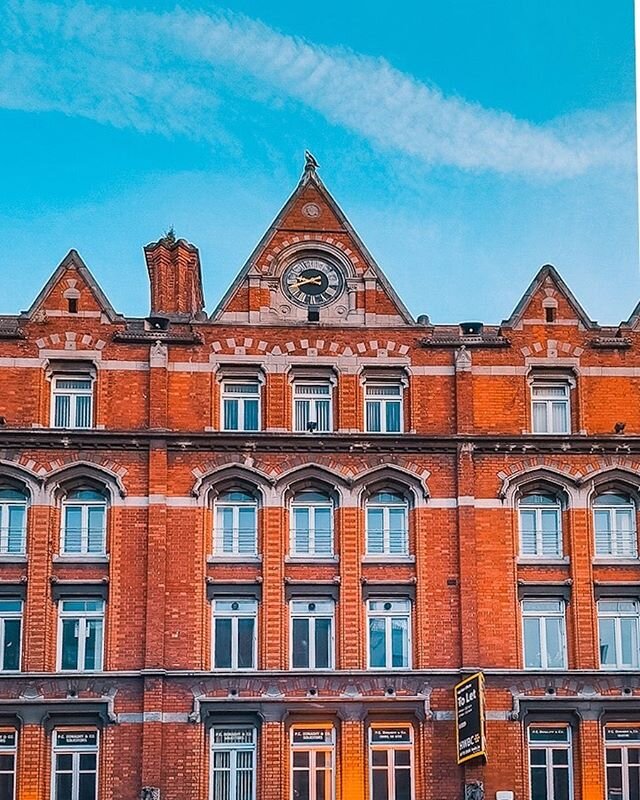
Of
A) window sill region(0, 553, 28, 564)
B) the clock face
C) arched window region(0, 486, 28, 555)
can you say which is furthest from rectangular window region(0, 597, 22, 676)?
the clock face

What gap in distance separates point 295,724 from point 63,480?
901cm

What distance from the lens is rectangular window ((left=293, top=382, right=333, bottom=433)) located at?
4272cm

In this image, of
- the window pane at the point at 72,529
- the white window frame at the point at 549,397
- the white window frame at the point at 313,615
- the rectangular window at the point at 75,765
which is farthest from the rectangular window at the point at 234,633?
the white window frame at the point at 549,397

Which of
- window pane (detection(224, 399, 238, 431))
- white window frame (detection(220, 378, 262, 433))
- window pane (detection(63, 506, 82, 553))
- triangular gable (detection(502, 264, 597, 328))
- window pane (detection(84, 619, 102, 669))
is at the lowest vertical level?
window pane (detection(84, 619, 102, 669))

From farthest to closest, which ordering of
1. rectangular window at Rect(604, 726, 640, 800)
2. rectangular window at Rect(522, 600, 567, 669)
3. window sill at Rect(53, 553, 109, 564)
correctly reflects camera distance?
rectangular window at Rect(522, 600, 567, 669), window sill at Rect(53, 553, 109, 564), rectangular window at Rect(604, 726, 640, 800)

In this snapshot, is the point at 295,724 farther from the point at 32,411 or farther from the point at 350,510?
the point at 32,411

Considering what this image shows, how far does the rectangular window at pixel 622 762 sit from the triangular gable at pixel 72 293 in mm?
17799

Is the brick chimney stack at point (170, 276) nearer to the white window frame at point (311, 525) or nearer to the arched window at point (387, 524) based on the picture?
the white window frame at point (311, 525)

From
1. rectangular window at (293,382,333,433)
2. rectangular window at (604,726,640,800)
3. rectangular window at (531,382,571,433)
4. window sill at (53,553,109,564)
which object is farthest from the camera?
rectangular window at (531,382,571,433)

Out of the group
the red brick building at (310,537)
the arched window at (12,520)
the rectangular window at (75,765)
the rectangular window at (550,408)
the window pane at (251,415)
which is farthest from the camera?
the rectangular window at (550,408)

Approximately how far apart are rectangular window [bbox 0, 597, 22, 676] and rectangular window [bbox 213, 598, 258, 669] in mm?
5158

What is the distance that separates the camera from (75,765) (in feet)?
129

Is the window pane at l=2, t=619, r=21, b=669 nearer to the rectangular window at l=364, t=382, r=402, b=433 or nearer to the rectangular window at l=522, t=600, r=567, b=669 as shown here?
the rectangular window at l=364, t=382, r=402, b=433

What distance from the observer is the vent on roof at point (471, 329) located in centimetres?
4359
